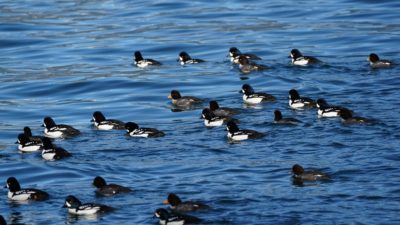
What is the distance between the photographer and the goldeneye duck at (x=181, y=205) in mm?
19750

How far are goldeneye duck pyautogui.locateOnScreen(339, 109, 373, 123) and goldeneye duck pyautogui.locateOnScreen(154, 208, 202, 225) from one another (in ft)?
24.3

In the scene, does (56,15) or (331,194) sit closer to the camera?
(331,194)

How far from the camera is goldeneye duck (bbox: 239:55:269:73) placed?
3350 centimetres

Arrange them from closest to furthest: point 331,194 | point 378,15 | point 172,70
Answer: point 331,194
point 172,70
point 378,15

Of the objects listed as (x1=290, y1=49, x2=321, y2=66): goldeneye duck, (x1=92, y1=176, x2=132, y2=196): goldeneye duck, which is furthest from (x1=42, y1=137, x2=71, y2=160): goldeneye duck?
(x1=290, y1=49, x2=321, y2=66): goldeneye duck

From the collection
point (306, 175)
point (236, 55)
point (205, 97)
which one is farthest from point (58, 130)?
point (236, 55)

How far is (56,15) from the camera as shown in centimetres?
4775

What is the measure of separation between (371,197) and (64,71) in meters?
18.4

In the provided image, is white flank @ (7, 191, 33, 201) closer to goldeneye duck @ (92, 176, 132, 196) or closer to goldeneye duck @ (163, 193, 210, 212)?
goldeneye duck @ (92, 176, 132, 196)

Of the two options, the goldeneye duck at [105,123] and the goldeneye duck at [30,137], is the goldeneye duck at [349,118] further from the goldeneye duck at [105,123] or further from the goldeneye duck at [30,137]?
the goldeneye duck at [30,137]

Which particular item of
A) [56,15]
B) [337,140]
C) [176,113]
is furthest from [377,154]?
[56,15]

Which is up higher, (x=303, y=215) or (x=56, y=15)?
(x=56, y=15)

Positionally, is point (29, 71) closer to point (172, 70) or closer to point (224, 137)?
A: point (172, 70)

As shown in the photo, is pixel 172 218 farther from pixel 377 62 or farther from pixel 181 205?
pixel 377 62
